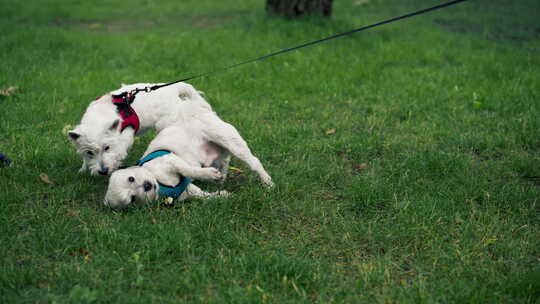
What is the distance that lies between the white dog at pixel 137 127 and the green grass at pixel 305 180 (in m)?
0.32

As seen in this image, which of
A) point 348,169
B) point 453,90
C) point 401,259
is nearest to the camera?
point 401,259

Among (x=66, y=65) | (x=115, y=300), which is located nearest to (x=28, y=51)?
(x=66, y=65)

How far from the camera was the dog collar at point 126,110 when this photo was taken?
3.86 m

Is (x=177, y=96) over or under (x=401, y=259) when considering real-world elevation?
over

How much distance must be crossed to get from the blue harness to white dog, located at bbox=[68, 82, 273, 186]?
11.9 inches

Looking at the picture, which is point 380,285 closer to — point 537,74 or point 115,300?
point 115,300

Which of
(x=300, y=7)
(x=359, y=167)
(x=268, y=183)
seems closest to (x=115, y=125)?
(x=268, y=183)

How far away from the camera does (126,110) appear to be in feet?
12.8

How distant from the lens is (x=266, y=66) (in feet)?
23.3

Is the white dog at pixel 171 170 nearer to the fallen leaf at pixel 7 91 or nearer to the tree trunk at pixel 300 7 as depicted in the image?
the fallen leaf at pixel 7 91

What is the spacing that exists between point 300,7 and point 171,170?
249 inches

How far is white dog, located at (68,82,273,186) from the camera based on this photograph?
12.1 feet

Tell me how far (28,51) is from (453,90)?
6463mm

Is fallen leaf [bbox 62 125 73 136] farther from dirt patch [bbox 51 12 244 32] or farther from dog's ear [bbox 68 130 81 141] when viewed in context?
dirt patch [bbox 51 12 244 32]
